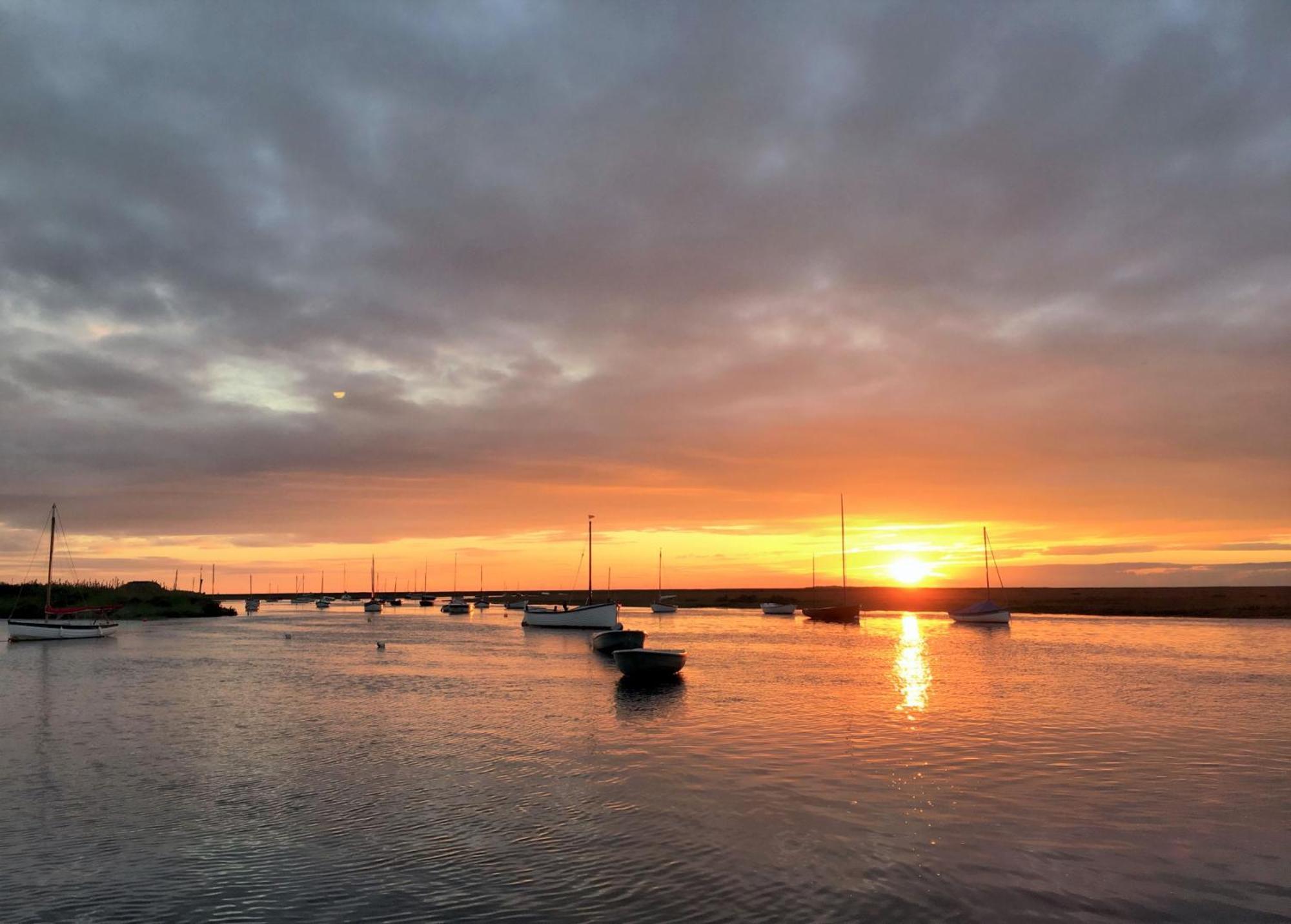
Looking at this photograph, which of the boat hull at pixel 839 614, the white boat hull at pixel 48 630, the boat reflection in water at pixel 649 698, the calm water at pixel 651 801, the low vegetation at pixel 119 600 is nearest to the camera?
the calm water at pixel 651 801

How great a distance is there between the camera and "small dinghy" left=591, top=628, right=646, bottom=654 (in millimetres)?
62031

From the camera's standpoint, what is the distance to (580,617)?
114 metres

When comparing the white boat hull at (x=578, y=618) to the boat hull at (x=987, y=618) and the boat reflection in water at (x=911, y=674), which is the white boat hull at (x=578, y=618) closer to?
the boat reflection in water at (x=911, y=674)

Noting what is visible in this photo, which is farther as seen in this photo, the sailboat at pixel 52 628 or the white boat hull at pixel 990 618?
the white boat hull at pixel 990 618

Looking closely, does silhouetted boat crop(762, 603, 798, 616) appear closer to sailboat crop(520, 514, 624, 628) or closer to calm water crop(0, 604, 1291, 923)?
sailboat crop(520, 514, 624, 628)

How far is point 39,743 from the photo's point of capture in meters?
27.2

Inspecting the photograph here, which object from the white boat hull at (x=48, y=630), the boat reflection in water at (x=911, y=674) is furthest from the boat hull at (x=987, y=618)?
the white boat hull at (x=48, y=630)

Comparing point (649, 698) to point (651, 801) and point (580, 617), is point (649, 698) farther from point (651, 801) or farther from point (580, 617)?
point (580, 617)

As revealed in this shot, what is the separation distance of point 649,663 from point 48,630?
82.7 meters

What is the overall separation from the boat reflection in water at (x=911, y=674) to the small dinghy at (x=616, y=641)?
1885 cm

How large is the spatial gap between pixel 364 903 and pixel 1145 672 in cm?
5090

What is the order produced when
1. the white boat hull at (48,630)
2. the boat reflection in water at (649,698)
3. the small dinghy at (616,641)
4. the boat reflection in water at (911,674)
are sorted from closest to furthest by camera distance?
the boat reflection in water at (649,698) → the boat reflection in water at (911,674) → the small dinghy at (616,641) → the white boat hull at (48,630)

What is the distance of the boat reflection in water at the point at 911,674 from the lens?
1479 inches

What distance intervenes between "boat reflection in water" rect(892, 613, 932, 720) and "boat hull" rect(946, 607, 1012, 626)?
25.1 metres
